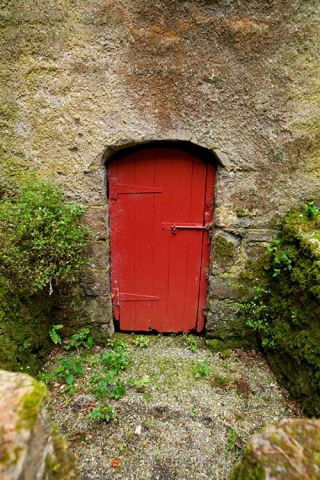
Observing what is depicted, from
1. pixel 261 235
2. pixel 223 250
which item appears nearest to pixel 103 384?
pixel 223 250

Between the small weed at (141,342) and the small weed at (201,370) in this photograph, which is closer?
the small weed at (201,370)

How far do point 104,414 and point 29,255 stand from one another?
4.56 feet

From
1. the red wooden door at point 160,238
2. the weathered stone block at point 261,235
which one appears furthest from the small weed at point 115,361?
the weathered stone block at point 261,235

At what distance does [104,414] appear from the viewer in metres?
2.14

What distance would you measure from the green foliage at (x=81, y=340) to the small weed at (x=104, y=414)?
0.73 meters

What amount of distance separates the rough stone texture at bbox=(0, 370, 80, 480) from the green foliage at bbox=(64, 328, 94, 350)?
1588mm

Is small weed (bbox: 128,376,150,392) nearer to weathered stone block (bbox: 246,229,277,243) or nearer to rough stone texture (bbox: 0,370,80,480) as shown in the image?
rough stone texture (bbox: 0,370,80,480)

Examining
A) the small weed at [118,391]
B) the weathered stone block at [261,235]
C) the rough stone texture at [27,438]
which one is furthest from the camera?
the weathered stone block at [261,235]

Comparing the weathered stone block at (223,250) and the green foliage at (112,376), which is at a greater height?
the weathered stone block at (223,250)

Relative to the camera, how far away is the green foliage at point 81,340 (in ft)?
9.06

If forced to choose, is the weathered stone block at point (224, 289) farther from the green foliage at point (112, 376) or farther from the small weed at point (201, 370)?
the green foliage at point (112, 376)

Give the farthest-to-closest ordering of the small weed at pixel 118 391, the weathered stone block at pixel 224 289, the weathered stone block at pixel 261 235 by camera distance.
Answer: the weathered stone block at pixel 224 289 → the weathered stone block at pixel 261 235 → the small weed at pixel 118 391

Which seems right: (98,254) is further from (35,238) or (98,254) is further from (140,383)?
(140,383)

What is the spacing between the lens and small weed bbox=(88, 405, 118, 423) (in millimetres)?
2112
